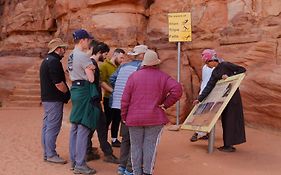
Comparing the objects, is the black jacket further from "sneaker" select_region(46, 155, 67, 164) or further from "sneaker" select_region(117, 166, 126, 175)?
"sneaker" select_region(117, 166, 126, 175)

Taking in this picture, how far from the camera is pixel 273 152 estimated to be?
20.1ft

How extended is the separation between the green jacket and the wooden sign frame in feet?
5.10

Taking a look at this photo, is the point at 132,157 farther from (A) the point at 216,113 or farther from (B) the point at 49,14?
(B) the point at 49,14

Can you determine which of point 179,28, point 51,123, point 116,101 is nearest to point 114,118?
point 116,101

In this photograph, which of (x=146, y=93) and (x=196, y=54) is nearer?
(x=146, y=93)

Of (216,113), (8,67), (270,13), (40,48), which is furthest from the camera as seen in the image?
(40,48)

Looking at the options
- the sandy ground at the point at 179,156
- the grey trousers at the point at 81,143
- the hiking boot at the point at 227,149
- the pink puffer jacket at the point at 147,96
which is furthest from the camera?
the hiking boot at the point at 227,149

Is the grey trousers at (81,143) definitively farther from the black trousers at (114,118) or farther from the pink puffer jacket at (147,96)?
the black trousers at (114,118)

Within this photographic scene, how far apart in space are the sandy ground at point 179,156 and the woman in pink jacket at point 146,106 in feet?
2.59

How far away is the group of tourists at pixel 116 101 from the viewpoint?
4.29m

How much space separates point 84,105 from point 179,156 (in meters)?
1.77

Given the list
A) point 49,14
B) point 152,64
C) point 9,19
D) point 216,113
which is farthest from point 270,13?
point 9,19

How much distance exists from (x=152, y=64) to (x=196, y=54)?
17.3 feet

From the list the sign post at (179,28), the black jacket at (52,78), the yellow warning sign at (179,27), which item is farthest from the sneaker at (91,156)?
the yellow warning sign at (179,27)
